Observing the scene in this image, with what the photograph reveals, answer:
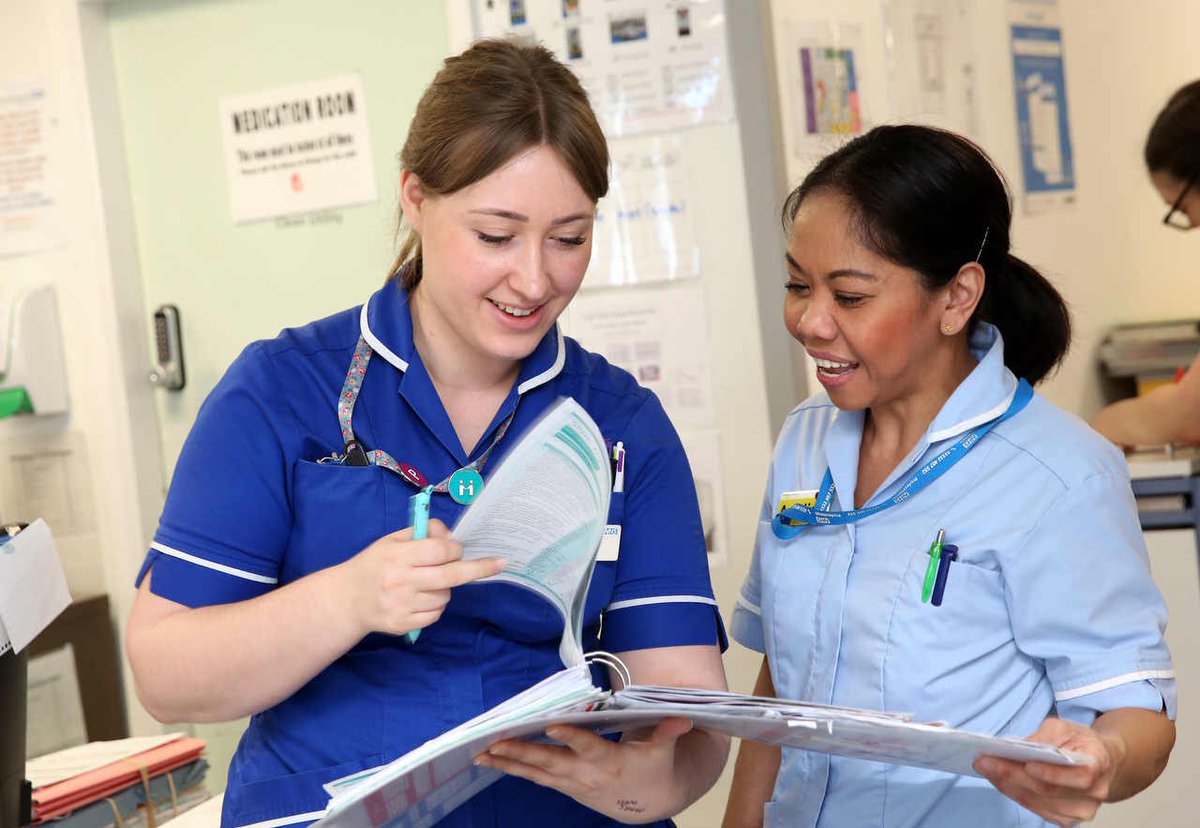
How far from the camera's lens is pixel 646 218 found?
9.78ft

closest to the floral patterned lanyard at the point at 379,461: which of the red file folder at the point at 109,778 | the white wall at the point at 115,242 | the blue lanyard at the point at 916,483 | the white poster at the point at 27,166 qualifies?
the blue lanyard at the point at 916,483

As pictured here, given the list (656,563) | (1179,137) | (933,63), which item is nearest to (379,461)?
(656,563)

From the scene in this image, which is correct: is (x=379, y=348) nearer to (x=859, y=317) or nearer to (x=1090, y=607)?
(x=859, y=317)

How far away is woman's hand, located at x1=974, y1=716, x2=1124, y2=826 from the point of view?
111cm

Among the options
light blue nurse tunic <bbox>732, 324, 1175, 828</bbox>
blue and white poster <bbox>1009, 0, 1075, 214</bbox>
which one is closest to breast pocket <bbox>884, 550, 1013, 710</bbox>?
light blue nurse tunic <bbox>732, 324, 1175, 828</bbox>

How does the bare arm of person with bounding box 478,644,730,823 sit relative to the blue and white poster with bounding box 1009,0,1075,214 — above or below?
below

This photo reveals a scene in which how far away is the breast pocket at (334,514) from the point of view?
1254mm

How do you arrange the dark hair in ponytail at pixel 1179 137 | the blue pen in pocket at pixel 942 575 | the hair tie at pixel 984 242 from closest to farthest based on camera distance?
the blue pen in pocket at pixel 942 575, the hair tie at pixel 984 242, the dark hair in ponytail at pixel 1179 137

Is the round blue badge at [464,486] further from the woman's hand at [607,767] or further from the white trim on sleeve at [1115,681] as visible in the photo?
the white trim on sleeve at [1115,681]

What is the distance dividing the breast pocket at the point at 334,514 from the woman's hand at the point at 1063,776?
1.92ft

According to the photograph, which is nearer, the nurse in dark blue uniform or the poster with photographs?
the nurse in dark blue uniform

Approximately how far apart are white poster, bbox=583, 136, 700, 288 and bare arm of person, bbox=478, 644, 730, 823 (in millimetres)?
1691

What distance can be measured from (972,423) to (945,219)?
0.23 m

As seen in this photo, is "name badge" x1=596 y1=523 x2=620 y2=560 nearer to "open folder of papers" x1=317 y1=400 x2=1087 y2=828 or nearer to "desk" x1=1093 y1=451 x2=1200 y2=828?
"open folder of papers" x1=317 y1=400 x2=1087 y2=828
